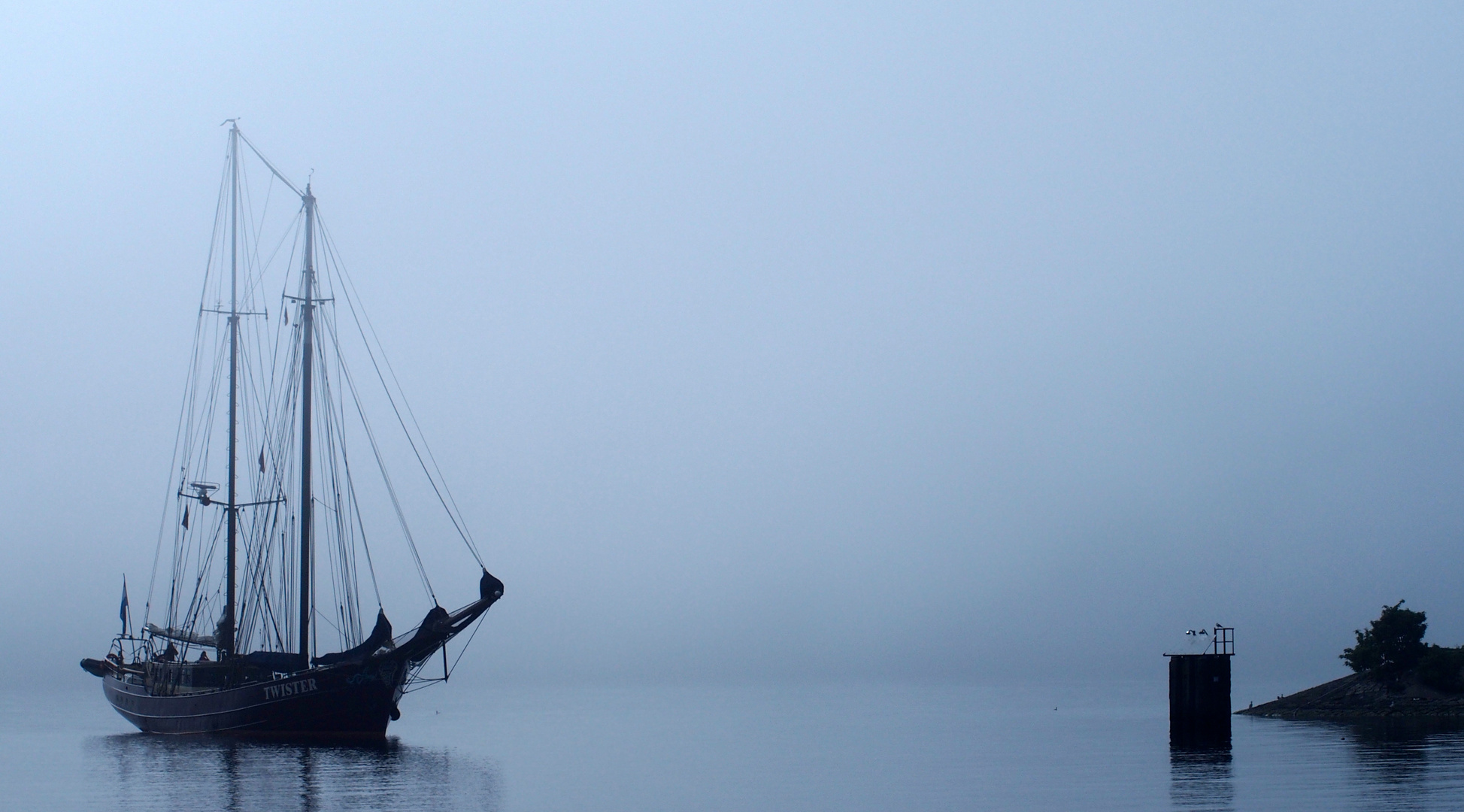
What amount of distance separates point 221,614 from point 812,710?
345 feet

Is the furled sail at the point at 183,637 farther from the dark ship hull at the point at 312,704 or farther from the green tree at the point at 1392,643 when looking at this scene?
the green tree at the point at 1392,643

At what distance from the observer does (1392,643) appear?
8019cm

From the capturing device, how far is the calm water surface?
4459 centimetres

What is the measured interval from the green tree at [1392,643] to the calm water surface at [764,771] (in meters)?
5.77

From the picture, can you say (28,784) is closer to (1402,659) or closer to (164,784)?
(164,784)

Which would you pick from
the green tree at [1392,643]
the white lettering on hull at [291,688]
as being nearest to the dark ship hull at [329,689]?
the white lettering on hull at [291,688]

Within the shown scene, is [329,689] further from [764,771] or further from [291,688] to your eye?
[764,771]

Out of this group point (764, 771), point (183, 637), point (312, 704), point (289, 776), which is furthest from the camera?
point (183, 637)

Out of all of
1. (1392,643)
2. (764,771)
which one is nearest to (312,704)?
(764,771)

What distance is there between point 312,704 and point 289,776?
12411mm

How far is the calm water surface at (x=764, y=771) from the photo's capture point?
4459 cm

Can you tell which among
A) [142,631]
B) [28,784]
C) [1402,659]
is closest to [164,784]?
[28,784]

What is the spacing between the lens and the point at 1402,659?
8069 cm

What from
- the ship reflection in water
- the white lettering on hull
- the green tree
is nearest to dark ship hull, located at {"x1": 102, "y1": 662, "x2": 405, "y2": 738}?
the white lettering on hull
